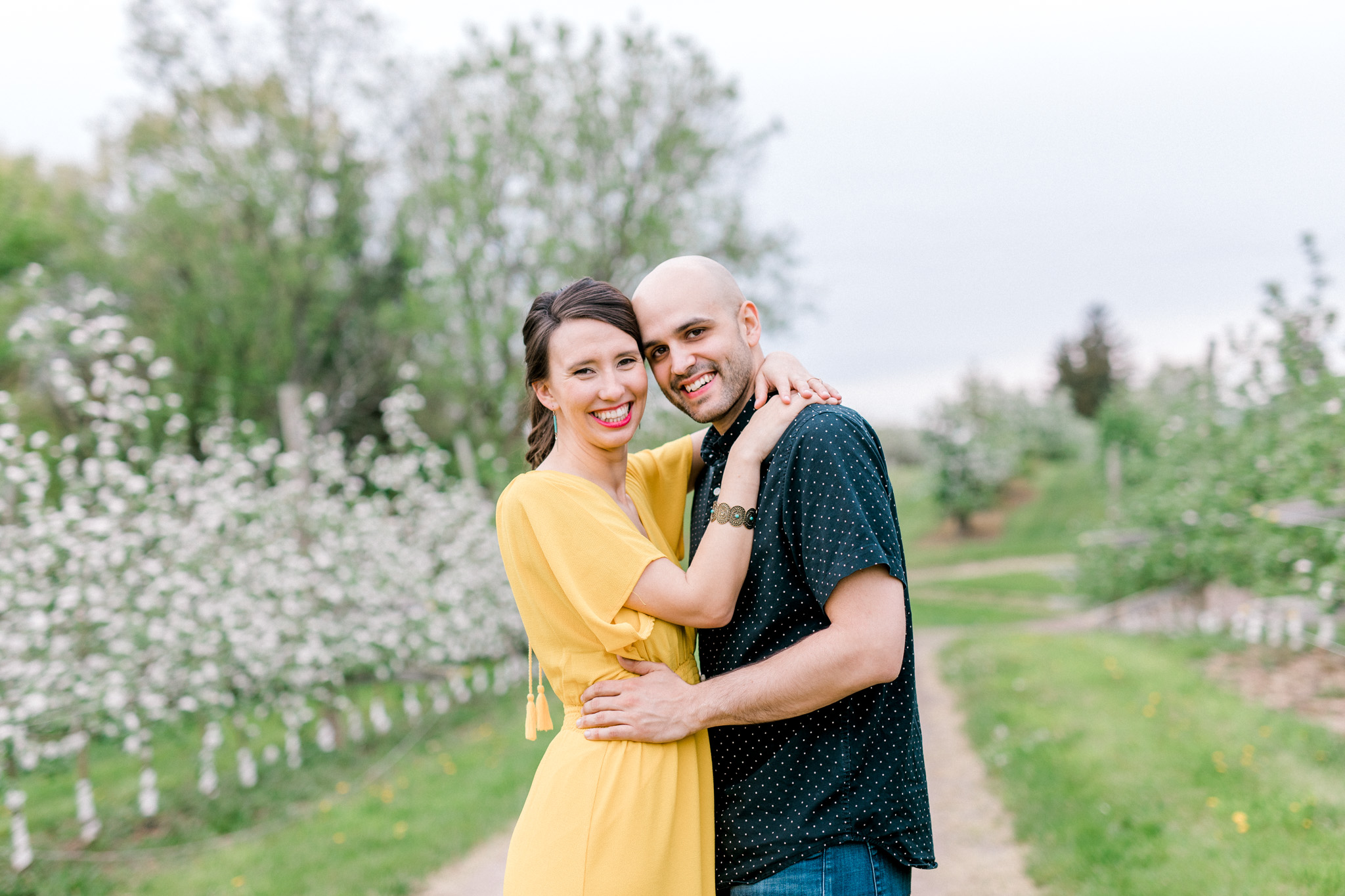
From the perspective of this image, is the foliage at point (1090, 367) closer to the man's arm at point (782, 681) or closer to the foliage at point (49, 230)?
the foliage at point (49, 230)

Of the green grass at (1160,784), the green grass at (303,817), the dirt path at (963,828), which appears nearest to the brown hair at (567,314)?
the dirt path at (963,828)

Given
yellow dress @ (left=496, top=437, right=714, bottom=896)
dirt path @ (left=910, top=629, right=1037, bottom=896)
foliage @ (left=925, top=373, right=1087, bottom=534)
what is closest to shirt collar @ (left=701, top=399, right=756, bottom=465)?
yellow dress @ (left=496, top=437, right=714, bottom=896)

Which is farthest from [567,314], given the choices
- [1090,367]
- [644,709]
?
[1090,367]

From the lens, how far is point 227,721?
945 cm

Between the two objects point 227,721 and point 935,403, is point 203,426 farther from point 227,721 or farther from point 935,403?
point 935,403

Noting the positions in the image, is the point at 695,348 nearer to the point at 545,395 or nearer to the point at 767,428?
the point at 767,428

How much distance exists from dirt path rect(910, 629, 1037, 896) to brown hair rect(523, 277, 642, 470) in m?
3.71

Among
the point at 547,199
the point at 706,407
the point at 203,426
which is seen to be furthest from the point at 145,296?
the point at 706,407

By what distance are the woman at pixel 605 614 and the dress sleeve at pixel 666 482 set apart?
39cm

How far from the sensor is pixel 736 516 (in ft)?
6.73

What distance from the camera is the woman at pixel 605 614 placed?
6.35ft

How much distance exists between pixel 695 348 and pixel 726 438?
0.27 metres

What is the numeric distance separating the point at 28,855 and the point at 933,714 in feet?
24.5

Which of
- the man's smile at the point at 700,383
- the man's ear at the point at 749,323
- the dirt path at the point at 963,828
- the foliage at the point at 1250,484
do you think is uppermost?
the man's ear at the point at 749,323
